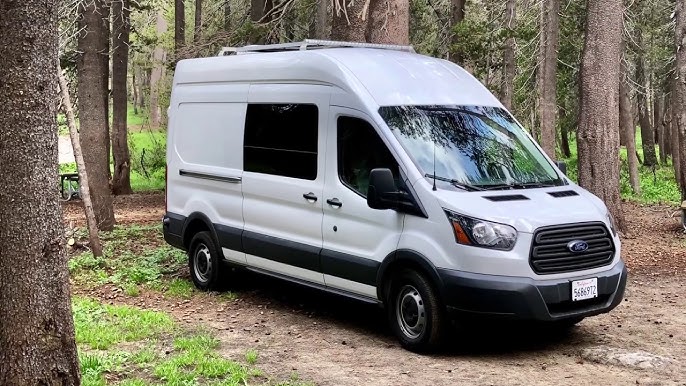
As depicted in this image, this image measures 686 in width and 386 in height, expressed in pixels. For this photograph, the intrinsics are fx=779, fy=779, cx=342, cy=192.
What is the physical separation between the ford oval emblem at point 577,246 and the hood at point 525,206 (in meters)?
0.18

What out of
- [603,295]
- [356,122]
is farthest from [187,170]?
[603,295]

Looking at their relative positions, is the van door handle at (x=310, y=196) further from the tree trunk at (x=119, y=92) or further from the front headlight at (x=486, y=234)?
the tree trunk at (x=119, y=92)

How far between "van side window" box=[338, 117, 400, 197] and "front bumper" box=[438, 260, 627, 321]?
4.13 feet

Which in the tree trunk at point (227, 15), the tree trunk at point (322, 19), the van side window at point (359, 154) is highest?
the tree trunk at point (227, 15)

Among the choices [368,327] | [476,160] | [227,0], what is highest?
[227,0]

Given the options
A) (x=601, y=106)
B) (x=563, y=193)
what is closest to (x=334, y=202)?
(x=563, y=193)

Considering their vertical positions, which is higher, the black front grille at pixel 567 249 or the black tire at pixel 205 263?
the black front grille at pixel 567 249

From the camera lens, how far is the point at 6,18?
4215 millimetres

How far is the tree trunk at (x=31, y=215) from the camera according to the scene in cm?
425

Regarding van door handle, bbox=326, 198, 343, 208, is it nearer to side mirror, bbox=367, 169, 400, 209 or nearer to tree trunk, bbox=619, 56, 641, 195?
side mirror, bbox=367, 169, 400, 209

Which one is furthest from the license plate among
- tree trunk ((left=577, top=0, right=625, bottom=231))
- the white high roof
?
tree trunk ((left=577, top=0, right=625, bottom=231))

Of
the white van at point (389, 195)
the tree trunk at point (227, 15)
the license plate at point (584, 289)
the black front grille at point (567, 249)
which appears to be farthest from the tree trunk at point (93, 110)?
the license plate at point (584, 289)

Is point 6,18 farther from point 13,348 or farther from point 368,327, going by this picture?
point 368,327

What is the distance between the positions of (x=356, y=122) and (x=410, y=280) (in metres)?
1.67
